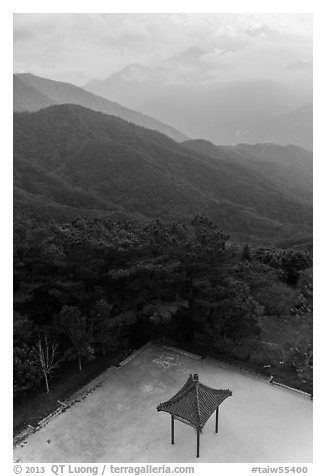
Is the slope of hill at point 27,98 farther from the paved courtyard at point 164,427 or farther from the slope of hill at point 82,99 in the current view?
the paved courtyard at point 164,427

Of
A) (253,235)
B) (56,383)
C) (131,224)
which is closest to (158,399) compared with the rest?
(56,383)

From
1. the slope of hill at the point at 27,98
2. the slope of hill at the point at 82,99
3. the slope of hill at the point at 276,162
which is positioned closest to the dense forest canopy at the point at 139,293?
the slope of hill at the point at 276,162

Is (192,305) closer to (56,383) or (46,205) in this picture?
(56,383)

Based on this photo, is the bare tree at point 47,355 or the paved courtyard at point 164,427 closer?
the paved courtyard at point 164,427

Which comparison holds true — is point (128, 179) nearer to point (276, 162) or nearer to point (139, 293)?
point (139, 293)

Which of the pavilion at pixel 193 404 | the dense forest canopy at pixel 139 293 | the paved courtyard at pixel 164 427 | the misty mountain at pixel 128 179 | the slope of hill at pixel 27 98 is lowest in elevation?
the paved courtyard at pixel 164 427

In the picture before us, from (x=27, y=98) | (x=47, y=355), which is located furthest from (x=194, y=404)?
(x=27, y=98)
